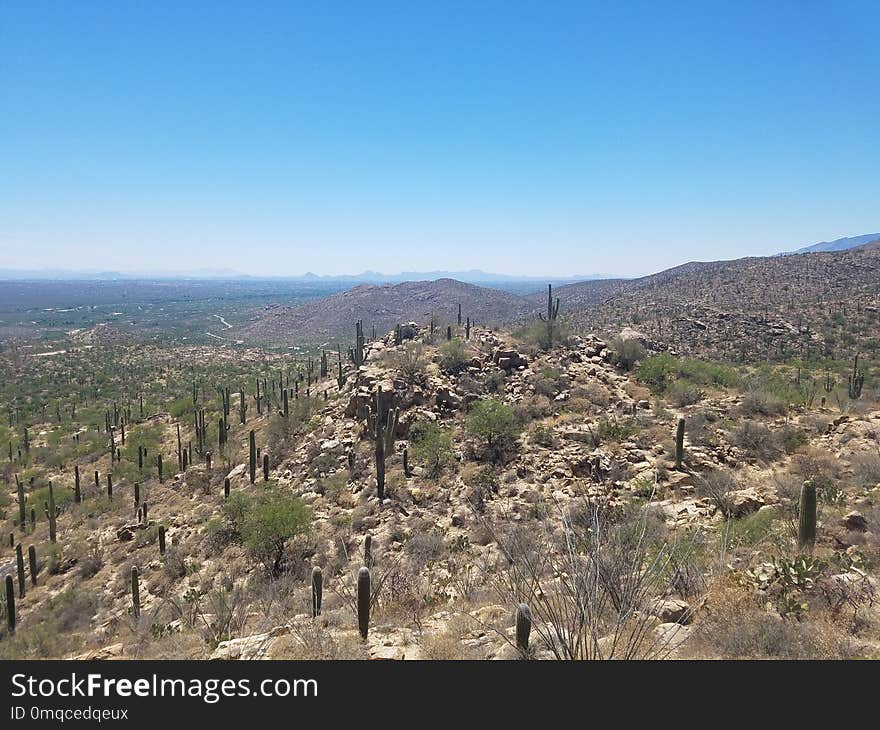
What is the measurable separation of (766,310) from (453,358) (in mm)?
34114

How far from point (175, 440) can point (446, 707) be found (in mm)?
35248

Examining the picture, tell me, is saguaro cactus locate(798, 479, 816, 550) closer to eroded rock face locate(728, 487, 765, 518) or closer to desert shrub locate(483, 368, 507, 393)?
eroded rock face locate(728, 487, 765, 518)

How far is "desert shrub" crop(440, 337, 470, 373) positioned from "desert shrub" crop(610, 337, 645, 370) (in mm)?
7995

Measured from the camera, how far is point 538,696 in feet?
14.0

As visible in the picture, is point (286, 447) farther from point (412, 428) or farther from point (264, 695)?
point (264, 695)

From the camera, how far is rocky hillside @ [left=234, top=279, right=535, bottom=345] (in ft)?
368

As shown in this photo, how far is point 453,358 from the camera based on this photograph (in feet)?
85.9

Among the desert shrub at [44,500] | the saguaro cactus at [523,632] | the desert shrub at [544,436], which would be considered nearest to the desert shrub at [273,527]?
the desert shrub at [544,436]

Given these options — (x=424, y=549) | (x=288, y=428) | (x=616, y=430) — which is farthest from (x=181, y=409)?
(x=616, y=430)

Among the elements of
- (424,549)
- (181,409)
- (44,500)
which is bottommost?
(44,500)

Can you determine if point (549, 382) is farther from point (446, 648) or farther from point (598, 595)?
point (598, 595)

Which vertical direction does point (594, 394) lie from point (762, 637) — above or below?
above

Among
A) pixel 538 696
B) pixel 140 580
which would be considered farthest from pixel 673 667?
pixel 140 580

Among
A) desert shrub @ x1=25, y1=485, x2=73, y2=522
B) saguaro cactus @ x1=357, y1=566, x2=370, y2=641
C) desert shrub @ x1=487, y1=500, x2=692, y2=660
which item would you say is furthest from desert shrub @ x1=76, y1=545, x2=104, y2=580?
desert shrub @ x1=487, y1=500, x2=692, y2=660
